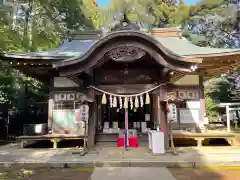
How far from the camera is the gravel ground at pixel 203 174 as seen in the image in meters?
4.91

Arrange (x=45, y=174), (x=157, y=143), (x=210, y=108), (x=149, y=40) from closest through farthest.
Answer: (x=45, y=174) → (x=149, y=40) → (x=157, y=143) → (x=210, y=108)

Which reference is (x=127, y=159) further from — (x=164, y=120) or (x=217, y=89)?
(x=217, y=89)

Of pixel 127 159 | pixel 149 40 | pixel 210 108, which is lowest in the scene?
pixel 127 159

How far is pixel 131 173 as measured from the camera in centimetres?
523

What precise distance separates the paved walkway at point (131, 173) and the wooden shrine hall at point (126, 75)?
2.14 meters

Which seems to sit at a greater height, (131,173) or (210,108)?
(210,108)

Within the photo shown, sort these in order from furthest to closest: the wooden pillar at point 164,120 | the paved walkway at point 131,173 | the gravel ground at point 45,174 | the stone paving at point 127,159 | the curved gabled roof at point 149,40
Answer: the wooden pillar at point 164,120
the curved gabled roof at point 149,40
the stone paving at point 127,159
the gravel ground at point 45,174
the paved walkway at point 131,173

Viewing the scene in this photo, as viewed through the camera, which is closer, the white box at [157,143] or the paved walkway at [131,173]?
the paved walkway at [131,173]

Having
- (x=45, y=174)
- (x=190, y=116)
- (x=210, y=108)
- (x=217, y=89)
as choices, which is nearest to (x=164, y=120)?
(x=190, y=116)

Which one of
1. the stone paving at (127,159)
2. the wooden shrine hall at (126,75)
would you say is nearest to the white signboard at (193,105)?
the wooden shrine hall at (126,75)

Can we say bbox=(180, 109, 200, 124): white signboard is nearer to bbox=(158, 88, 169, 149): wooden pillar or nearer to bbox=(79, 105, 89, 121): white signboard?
bbox=(158, 88, 169, 149): wooden pillar

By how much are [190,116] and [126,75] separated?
131 inches

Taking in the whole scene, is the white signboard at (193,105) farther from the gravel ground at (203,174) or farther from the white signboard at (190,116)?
the gravel ground at (203,174)

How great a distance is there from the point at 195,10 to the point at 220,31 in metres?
4.32
